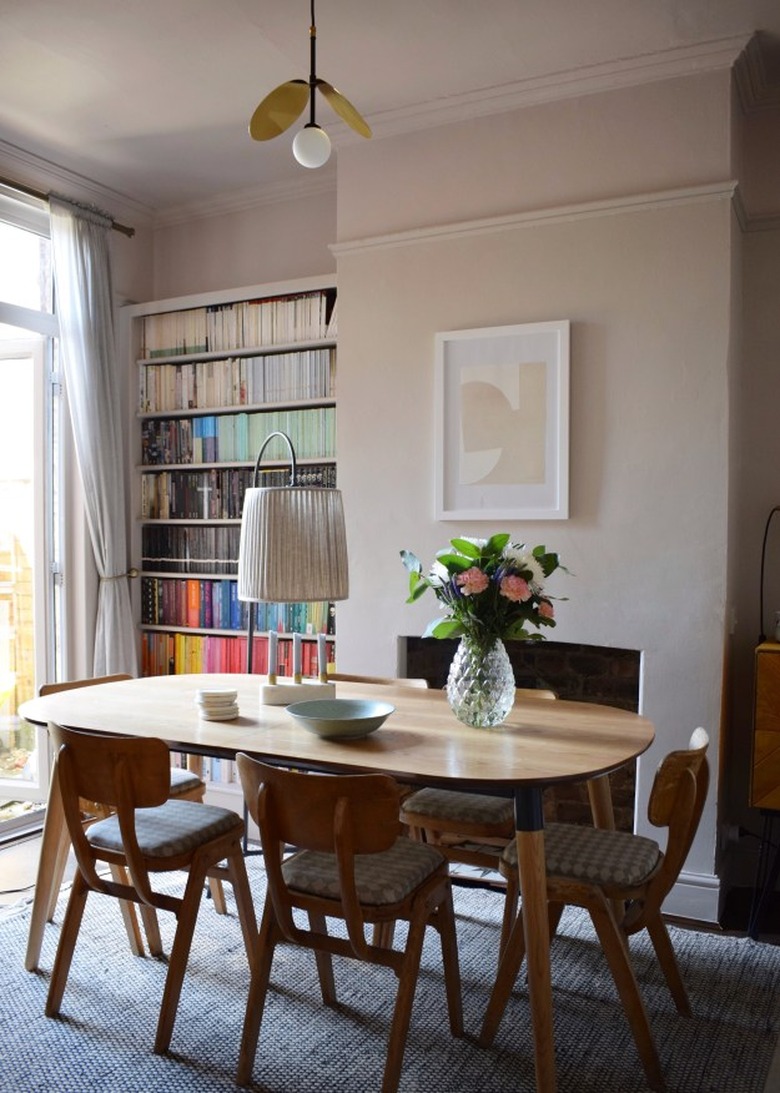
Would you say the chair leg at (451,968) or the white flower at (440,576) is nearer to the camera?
the chair leg at (451,968)

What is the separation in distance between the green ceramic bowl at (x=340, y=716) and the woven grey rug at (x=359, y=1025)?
789 mm

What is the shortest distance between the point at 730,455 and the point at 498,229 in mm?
1262

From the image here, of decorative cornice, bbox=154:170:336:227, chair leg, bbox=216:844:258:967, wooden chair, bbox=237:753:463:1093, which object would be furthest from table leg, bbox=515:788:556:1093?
decorative cornice, bbox=154:170:336:227

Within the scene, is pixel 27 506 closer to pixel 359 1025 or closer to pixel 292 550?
pixel 292 550

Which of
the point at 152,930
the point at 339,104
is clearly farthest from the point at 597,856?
the point at 339,104

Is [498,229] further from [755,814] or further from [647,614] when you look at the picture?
[755,814]

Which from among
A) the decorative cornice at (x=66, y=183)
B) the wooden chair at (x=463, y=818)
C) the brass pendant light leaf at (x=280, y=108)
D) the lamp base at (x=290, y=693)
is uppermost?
the decorative cornice at (x=66, y=183)

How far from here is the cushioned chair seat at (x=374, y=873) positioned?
213cm

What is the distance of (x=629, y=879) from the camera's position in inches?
88.4

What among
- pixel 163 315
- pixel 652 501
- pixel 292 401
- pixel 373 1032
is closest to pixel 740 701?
pixel 652 501

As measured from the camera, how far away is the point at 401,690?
314 cm

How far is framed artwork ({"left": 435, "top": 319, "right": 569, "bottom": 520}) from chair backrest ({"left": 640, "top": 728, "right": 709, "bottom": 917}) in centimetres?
149

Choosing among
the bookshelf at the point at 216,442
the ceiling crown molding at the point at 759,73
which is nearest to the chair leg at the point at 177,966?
the bookshelf at the point at 216,442

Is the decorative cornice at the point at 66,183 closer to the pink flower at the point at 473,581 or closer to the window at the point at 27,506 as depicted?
the window at the point at 27,506
